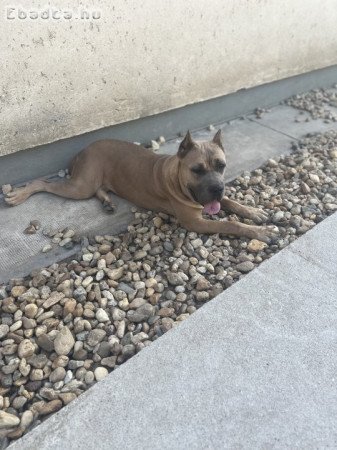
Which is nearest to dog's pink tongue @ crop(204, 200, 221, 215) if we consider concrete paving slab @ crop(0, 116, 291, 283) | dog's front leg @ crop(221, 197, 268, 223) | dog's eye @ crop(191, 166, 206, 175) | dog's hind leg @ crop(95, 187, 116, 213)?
dog's eye @ crop(191, 166, 206, 175)

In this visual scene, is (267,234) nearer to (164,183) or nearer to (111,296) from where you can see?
(164,183)

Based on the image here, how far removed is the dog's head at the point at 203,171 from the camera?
315 centimetres

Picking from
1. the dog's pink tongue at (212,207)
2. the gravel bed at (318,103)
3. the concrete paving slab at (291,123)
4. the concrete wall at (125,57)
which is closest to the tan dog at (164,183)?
the dog's pink tongue at (212,207)

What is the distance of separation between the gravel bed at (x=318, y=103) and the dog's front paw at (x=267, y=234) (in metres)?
2.89

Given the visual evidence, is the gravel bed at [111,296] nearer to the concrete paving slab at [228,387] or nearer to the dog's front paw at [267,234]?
the dog's front paw at [267,234]

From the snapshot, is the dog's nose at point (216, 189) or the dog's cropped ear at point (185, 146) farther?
the dog's cropped ear at point (185, 146)

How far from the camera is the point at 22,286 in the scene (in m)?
2.88

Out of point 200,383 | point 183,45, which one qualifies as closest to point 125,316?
point 200,383

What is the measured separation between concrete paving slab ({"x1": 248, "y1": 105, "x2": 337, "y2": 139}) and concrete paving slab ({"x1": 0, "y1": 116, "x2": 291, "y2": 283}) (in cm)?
69

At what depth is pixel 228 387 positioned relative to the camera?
7.07ft

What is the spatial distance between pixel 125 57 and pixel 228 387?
3.29 meters

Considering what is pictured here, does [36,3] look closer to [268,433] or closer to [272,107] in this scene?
[268,433]

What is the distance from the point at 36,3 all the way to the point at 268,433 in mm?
3531

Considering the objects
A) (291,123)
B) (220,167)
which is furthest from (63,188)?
(291,123)
